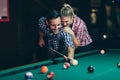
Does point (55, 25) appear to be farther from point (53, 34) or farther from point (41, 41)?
point (41, 41)

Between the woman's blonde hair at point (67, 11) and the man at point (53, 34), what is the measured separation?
0.24 metres

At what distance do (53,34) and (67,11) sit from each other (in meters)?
0.71

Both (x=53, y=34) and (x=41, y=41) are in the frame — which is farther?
(x=53, y=34)

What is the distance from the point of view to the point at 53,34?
5996 millimetres

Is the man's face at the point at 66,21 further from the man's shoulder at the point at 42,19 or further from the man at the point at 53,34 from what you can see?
the man's shoulder at the point at 42,19

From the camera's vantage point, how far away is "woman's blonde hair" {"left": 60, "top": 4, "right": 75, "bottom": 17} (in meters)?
6.21

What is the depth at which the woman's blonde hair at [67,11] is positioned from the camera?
621 centimetres

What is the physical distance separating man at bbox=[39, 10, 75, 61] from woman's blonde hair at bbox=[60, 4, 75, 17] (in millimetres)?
236

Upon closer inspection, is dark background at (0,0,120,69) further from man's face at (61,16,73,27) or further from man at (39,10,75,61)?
man's face at (61,16,73,27)

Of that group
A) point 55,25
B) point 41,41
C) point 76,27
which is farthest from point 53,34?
point 76,27

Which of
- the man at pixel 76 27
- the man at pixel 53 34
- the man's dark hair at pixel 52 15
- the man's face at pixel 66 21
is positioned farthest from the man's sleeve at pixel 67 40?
the man's dark hair at pixel 52 15

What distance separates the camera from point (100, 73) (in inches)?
133

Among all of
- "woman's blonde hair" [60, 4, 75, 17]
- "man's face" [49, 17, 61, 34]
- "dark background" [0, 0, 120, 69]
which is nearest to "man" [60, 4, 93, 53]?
"woman's blonde hair" [60, 4, 75, 17]

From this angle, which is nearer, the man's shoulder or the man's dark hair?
the man's shoulder
